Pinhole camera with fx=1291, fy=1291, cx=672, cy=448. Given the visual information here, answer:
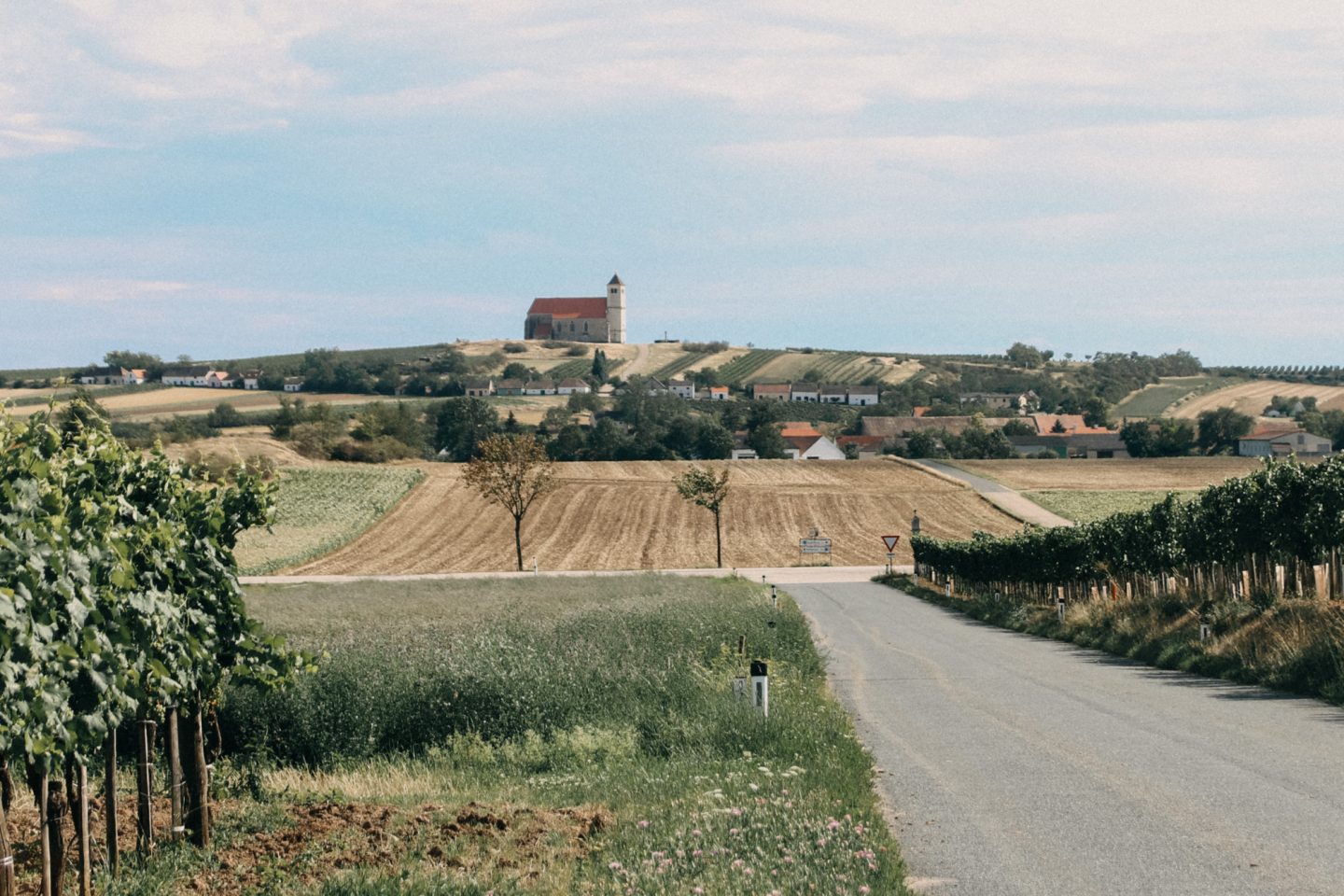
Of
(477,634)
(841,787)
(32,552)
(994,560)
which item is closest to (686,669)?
(477,634)

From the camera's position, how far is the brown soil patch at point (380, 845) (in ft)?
31.6

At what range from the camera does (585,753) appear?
14375mm

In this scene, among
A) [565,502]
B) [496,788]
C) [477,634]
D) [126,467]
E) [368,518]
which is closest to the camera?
[126,467]

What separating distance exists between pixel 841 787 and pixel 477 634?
36.0 feet

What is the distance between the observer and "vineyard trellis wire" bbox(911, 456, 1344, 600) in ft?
86.1

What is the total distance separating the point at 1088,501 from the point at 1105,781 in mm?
85486

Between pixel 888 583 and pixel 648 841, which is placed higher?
pixel 648 841

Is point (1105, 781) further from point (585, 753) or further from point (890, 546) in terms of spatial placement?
point (890, 546)

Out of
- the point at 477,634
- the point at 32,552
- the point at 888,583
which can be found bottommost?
the point at 888,583

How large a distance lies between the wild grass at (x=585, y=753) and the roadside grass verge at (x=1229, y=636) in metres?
6.71

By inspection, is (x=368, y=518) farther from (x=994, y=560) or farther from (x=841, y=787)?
(x=841, y=787)

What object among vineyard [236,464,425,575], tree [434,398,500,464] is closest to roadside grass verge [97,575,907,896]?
vineyard [236,464,425,575]

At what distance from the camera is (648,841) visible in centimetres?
975

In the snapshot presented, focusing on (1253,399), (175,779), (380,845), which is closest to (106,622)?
(175,779)
